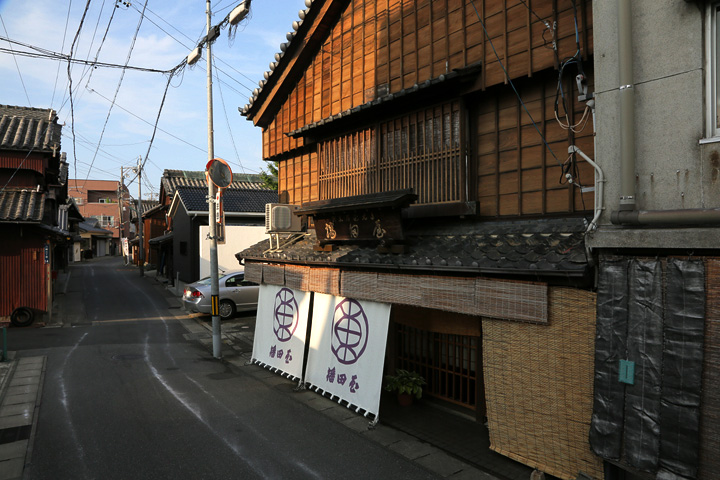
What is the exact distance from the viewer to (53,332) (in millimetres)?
16578

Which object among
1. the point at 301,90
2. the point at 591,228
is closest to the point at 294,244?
the point at 301,90

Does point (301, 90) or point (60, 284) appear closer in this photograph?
point (301, 90)

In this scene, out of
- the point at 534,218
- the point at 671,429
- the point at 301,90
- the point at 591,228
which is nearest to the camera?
the point at 671,429

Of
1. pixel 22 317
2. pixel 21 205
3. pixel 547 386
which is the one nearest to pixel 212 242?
pixel 547 386

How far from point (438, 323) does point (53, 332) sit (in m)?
16.1

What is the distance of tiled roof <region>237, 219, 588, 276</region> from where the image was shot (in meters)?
5.55

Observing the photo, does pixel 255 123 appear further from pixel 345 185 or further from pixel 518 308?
pixel 518 308

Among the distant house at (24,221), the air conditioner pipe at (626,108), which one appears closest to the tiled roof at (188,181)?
the distant house at (24,221)

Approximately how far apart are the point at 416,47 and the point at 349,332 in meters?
6.27

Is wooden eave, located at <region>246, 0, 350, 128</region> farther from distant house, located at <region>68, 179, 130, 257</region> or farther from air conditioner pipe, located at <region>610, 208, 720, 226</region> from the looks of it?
distant house, located at <region>68, 179, 130, 257</region>

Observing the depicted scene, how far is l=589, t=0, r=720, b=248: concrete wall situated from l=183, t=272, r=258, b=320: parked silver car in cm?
1569

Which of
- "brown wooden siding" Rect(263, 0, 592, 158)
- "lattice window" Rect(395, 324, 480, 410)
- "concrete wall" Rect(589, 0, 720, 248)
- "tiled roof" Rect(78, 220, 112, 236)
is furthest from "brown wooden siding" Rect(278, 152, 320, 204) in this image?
"tiled roof" Rect(78, 220, 112, 236)

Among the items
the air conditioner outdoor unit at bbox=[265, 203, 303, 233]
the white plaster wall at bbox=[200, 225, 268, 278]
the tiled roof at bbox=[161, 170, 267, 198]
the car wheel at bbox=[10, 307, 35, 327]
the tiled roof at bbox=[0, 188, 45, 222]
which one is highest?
the tiled roof at bbox=[161, 170, 267, 198]

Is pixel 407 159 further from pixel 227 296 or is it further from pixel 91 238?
pixel 91 238
